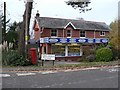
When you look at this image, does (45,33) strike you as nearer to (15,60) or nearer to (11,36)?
(11,36)

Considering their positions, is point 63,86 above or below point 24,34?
below

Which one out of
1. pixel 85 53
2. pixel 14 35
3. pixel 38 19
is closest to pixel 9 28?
pixel 14 35

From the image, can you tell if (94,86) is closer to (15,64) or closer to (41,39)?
(15,64)

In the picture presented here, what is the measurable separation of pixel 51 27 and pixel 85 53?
654 cm

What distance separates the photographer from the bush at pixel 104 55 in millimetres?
37781

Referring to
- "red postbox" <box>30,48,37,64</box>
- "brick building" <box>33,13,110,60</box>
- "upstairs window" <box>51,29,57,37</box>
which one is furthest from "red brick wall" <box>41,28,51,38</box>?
"red postbox" <box>30,48,37,64</box>

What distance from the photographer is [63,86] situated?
42.5 ft

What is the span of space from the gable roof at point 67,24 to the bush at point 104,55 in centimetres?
1243

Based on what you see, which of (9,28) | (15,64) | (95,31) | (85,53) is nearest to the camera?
(15,64)

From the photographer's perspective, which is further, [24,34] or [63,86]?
[24,34]

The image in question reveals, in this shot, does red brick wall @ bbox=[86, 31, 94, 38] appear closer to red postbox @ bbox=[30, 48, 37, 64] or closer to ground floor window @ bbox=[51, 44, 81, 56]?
ground floor window @ bbox=[51, 44, 81, 56]

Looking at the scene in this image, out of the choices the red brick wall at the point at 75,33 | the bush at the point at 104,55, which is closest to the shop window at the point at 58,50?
the red brick wall at the point at 75,33

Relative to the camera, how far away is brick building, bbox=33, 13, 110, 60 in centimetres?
4806

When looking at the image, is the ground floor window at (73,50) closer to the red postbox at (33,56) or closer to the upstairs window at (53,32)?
the upstairs window at (53,32)
